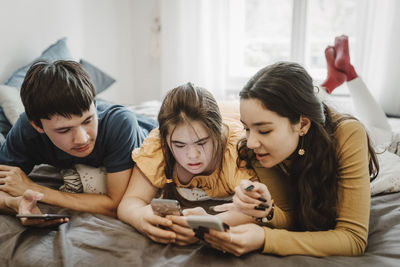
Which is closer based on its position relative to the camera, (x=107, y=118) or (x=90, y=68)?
(x=107, y=118)

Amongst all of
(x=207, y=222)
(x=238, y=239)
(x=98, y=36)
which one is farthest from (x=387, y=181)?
(x=98, y=36)

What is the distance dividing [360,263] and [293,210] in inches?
11.3

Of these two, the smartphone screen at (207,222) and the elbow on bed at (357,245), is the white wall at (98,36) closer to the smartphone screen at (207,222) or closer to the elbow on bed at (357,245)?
the smartphone screen at (207,222)

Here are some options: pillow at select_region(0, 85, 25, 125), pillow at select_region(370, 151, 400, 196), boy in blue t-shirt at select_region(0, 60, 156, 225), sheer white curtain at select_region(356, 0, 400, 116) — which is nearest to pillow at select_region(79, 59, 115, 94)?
pillow at select_region(0, 85, 25, 125)

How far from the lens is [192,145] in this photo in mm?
1099

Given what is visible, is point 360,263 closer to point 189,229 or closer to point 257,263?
point 257,263

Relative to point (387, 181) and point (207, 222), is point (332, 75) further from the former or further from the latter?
point (207, 222)

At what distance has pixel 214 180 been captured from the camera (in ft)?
3.94

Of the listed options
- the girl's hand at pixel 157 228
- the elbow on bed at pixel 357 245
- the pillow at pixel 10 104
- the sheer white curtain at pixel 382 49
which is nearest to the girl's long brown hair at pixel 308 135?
the elbow on bed at pixel 357 245

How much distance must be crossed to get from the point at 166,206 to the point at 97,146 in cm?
44

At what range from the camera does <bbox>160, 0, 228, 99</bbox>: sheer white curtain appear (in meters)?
2.72

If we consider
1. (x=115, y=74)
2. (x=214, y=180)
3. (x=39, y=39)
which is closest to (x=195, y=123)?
(x=214, y=180)

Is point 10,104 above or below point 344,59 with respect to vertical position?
below

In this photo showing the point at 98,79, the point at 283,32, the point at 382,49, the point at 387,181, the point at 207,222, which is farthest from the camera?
the point at 283,32
